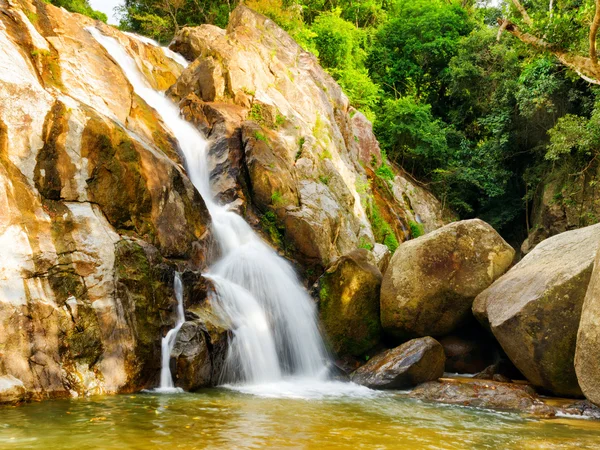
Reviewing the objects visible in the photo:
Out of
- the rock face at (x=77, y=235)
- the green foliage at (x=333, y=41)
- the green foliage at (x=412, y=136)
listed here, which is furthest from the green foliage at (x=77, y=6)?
the green foliage at (x=412, y=136)

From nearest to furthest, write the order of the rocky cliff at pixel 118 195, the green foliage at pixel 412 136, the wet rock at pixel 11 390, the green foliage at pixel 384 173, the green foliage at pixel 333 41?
1. the wet rock at pixel 11 390
2. the rocky cliff at pixel 118 195
3. the green foliage at pixel 384 173
4. the green foliage at pixel 333 41
5. the green foliage at pixel 412 136

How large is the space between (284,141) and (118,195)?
7592 millimetres

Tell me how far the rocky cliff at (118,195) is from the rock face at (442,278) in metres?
2.68

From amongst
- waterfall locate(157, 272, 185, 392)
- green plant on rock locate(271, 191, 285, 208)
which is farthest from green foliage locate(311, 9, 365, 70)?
waterfall locate(157, 272, 185, 392)

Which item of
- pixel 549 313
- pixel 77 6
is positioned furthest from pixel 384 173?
pixel 77 6

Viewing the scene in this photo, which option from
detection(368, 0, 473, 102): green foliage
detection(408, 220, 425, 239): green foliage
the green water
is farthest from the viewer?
detection(368, 0, 473, 102): green foliage

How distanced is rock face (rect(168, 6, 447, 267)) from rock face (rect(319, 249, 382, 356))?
A: 181 centimetres

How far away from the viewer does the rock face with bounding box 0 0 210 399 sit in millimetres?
7570

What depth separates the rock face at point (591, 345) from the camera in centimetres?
723

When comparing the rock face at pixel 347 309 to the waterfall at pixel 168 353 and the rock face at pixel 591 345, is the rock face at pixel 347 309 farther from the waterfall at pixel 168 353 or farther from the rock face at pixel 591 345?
the rock face at pixel 591 345

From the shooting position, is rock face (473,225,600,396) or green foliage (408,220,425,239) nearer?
rock face (473,225,600,396)

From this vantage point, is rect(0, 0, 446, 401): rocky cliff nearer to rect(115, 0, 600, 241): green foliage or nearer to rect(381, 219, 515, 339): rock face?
rect(115, 0, 600, 241): green foliage

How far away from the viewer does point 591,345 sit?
729 centimetres

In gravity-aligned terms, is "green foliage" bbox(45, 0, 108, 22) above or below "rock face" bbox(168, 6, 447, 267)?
Answer: above
